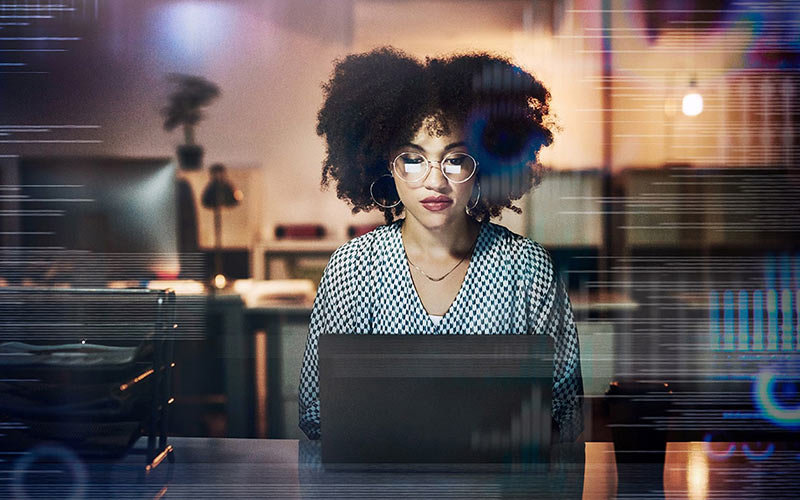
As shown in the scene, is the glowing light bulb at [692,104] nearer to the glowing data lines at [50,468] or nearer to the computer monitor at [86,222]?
the computer monitor at [86,222]

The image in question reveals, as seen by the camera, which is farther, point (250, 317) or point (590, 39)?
point (250, 317)

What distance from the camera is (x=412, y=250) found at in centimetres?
121

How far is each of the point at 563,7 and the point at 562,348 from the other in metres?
0.45

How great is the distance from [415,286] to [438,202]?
15 cm

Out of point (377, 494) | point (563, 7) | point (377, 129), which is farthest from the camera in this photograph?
point (377, 129)

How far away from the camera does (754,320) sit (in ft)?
3.32

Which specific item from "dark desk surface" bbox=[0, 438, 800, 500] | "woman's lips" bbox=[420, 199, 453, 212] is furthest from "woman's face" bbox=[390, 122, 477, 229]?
"dark desk surface" bbox=[0, 438, 800, 500]

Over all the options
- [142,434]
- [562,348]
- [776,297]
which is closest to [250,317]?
[142,434]

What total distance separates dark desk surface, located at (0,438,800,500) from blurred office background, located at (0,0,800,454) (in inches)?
2.5

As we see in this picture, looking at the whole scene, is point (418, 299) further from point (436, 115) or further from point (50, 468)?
point (50, 468)

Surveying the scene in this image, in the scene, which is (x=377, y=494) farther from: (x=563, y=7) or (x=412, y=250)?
(x=563, y=7)

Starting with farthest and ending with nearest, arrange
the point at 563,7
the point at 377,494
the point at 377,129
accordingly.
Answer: the point at 377,129
the point at 563,7
the point at 377,494

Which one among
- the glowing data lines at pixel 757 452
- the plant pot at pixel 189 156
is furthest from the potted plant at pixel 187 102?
the glowing data lines at pixel 757 452

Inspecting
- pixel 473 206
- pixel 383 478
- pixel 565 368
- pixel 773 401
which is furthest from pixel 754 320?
pixel 383 478
